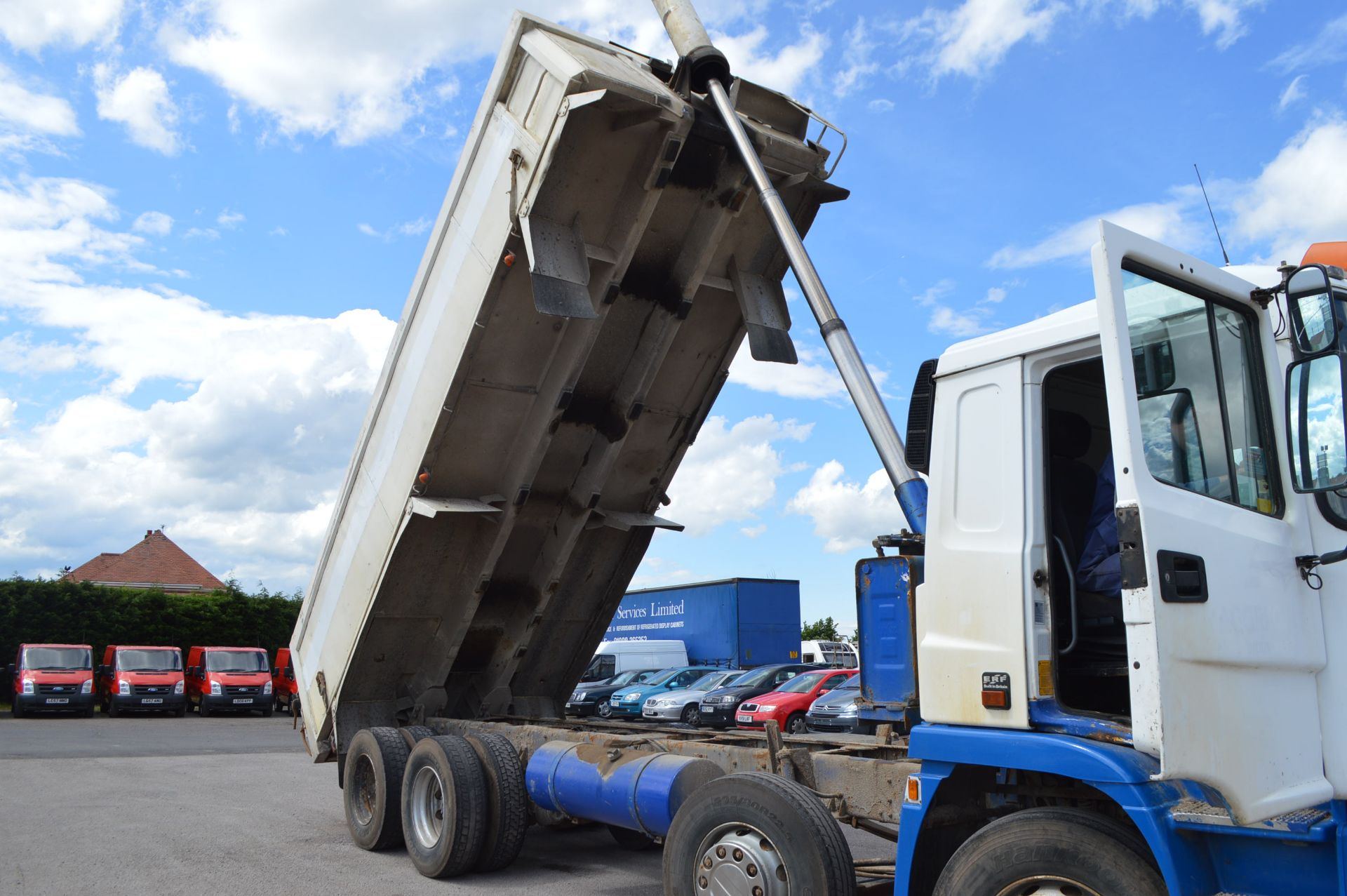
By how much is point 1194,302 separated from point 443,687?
20.7 ft

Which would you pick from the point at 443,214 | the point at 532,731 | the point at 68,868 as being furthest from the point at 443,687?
the point at 443,214

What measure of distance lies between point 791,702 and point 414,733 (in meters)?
9.72

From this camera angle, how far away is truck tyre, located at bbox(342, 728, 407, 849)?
23.8 ft

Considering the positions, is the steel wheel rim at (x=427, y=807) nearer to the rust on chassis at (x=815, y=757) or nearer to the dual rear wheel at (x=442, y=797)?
the dual rear wheel at (x=442, y=797)

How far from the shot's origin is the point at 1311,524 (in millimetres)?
3305

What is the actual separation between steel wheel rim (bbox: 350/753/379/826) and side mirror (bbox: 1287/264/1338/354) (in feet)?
21.2

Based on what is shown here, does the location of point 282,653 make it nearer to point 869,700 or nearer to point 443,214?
point 443,214

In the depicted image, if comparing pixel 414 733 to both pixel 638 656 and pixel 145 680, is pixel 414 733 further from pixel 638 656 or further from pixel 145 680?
pixel 145 680

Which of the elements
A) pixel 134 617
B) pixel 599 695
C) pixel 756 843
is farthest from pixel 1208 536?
pixel 134 617

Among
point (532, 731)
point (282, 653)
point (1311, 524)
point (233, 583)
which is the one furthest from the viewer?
point (233, 583)

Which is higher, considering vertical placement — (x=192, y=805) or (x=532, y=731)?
(x=532, y=731)

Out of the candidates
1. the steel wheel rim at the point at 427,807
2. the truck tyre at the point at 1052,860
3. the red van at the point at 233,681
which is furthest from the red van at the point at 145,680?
the truck tyre at the point at 1052,860

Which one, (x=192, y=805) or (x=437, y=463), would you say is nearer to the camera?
(x=437, y=463)

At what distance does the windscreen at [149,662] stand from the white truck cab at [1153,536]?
26.2 meters
